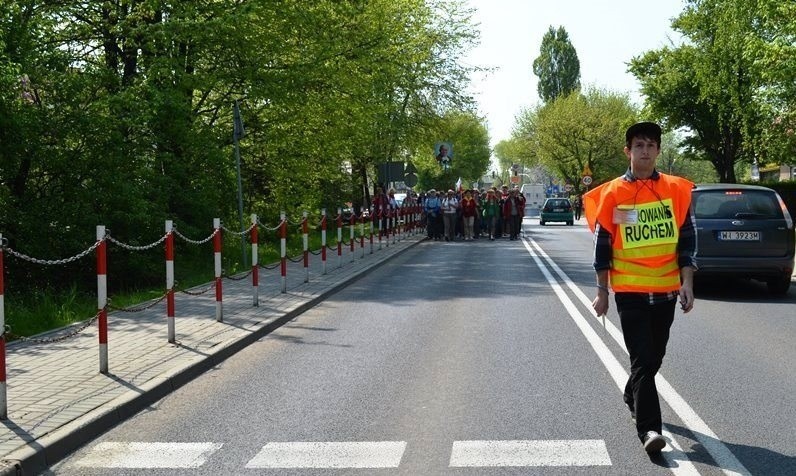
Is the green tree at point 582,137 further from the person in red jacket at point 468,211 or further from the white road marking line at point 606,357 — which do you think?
the white road marking line at point 606,357

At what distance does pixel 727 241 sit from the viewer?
1375 cm

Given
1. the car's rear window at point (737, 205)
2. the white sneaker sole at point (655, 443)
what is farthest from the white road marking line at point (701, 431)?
the car's rear window at point (737, 205)

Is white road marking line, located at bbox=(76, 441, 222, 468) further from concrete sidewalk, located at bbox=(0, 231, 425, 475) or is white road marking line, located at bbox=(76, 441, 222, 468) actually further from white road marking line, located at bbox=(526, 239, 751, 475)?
white road marking line, located at bbox=(526, 239, 751, 475)

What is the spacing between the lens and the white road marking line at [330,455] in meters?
5.40

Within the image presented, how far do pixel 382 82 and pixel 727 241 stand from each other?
625 inches

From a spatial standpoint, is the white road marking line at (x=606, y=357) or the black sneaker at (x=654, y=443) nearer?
the white road marking line at (x=606, y=357)

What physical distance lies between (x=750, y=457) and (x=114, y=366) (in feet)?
17.0

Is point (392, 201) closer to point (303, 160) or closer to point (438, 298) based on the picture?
point (303, 160)

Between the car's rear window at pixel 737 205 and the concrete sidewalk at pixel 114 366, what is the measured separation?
5800 mm

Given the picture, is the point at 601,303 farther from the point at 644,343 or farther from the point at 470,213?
the point at 470,213

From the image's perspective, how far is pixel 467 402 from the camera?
7.00 meters

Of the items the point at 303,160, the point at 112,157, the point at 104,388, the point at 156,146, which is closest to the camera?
the point at 104,388

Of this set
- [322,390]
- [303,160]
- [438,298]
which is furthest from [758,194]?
[303,160]

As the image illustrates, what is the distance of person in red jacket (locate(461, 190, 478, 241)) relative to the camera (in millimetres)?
33438
